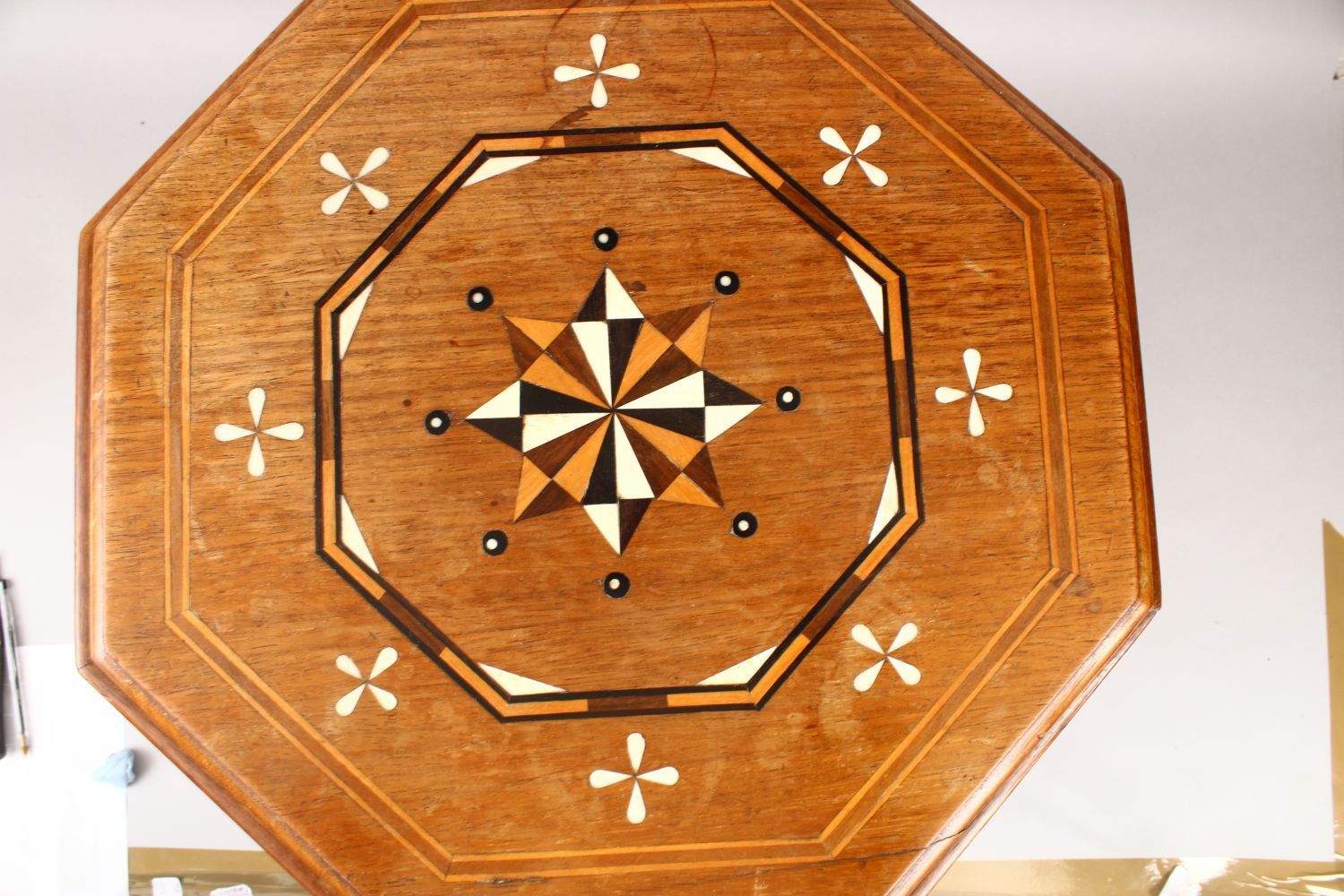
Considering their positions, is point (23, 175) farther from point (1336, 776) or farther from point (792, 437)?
point (1336, 776)

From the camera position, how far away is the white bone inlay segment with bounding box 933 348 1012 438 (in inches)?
44.4

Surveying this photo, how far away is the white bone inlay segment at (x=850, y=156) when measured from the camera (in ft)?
3.80

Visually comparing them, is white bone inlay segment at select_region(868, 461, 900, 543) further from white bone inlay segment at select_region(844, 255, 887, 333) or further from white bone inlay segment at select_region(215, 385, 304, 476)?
white bone inlay segment at select_region(215, 385, 304, 476)

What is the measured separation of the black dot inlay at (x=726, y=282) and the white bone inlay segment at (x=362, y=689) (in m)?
0.67

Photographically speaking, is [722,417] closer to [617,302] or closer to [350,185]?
[617,302]

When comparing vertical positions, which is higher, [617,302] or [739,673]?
[617,302]

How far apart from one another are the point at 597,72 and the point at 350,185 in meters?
0.38

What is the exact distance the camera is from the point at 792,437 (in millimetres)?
1144

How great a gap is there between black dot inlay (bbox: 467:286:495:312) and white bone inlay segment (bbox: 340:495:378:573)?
0.31 metres

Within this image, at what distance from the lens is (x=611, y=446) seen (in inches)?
45.6

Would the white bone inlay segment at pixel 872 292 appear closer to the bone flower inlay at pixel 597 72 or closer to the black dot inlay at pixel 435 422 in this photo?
the bone flower inlay at pixel 597 72

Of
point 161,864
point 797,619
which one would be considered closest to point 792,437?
point 797,619

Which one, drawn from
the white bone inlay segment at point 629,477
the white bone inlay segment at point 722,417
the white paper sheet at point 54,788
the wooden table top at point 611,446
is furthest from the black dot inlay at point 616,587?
the white paper sheet at point 54,788

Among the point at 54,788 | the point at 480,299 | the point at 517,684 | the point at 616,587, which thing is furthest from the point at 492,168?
the point at 54,788
